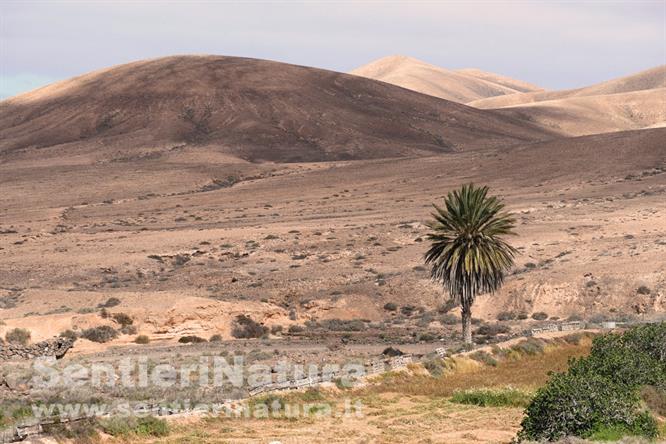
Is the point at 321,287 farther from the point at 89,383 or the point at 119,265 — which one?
the point at 89,383

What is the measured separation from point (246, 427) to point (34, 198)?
3478 inches

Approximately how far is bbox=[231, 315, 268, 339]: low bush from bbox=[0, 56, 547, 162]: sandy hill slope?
81.7 metres

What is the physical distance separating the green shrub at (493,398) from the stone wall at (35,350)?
14.5 m

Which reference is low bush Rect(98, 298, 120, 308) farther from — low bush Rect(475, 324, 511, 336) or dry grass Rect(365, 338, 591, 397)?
dry grass Rect(365, 338, 591, 397)

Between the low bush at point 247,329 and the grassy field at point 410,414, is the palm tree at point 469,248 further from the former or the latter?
the low bush at point 247,329

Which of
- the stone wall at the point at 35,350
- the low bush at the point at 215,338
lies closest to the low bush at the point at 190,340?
the low bush at the point at 215,338

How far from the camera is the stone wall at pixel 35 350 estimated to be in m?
36.9

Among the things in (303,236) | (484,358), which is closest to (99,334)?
(484,358)

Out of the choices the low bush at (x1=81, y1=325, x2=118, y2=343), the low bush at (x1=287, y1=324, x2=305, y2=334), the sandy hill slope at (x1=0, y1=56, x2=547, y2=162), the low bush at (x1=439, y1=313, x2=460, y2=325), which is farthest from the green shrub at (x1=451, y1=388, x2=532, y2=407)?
the sandy hill slope at (x1=0, y1=56, x2=547, y2=162)

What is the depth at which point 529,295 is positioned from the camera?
6016cm

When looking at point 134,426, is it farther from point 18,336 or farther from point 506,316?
point 506,316

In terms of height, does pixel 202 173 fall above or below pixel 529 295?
above

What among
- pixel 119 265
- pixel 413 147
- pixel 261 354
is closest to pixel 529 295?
pixel 261 354

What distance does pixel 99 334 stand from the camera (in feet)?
158
